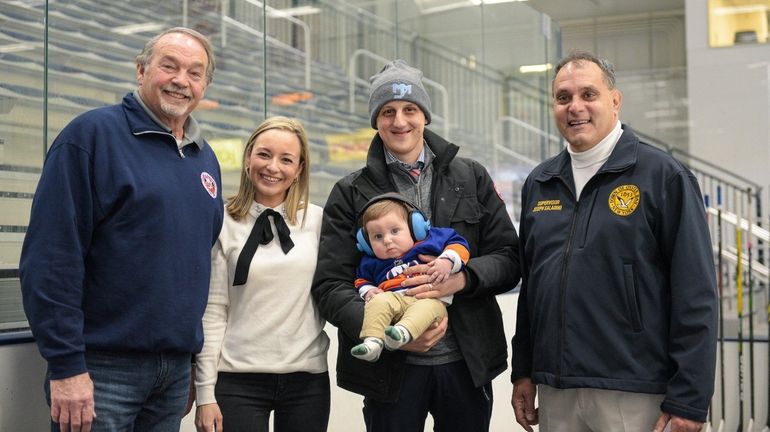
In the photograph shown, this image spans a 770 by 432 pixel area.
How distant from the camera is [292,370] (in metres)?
2.30

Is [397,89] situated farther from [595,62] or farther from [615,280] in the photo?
[615,280]

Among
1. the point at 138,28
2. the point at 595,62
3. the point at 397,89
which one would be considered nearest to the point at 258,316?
the point at 397,89

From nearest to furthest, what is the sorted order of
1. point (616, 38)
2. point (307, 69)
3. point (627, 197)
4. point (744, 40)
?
point (627, 197) < point (307, 69) < point (744, 40) < point (616, 38)

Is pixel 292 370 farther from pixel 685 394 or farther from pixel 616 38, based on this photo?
pixel 616 38

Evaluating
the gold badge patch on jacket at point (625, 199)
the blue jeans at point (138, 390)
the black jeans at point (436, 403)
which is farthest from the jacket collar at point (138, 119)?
the gold badge patch on jacket at point (625, 199)

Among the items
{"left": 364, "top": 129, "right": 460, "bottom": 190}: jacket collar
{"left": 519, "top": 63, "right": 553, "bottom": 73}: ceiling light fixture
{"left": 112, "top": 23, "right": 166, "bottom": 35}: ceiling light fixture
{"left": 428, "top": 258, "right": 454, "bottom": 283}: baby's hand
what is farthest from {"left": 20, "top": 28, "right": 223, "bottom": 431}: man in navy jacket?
{"left": 519, "top": 63, "right": 553, "bottom": 73}: ceiling light fixture

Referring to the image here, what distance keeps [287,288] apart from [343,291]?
174 mm

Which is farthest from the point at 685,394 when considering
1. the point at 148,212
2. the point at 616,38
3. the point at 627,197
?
the point at 616,38

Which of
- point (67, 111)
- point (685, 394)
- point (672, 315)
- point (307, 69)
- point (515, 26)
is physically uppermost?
point (515, 26)

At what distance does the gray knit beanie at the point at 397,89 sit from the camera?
2398 millimetres

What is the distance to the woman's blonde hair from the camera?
240cm

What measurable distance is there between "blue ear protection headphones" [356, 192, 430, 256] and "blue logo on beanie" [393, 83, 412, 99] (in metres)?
0.29

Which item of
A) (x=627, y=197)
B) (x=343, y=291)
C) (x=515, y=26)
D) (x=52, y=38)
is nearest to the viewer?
(x=627, y=197)

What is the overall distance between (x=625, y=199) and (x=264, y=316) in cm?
105
